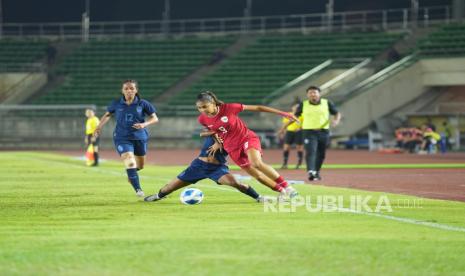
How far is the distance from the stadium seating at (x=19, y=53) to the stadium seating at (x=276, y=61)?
1101cm

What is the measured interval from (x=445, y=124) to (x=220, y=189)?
3336 centimetres

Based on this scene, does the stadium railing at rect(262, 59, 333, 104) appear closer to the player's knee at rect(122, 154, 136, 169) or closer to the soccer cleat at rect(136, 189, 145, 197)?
the player's knee at rect(122, 154, 136, 169)

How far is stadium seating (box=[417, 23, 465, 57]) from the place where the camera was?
175 feet

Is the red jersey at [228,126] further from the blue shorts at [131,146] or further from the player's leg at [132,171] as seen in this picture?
the blue shorts at [131,146]

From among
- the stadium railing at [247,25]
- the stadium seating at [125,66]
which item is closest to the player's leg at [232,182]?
the stadium railing at [247,25]

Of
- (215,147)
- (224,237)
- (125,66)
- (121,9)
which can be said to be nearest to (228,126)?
(215,147)

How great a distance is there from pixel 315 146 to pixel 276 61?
36.4 metres

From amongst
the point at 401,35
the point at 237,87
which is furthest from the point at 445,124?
the point at 237,87

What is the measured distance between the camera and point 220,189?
62.0 ft

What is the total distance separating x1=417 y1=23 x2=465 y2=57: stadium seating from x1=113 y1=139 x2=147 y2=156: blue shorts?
37830 mm

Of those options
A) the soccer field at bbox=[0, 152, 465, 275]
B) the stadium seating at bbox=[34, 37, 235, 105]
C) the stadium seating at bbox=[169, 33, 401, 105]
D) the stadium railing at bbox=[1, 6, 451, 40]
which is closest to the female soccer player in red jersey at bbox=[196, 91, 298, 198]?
the soccer field at bbox=[0, 152, 465, 275]

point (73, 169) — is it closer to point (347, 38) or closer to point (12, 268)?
point (12, 268)

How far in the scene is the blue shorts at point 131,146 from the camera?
1723cm

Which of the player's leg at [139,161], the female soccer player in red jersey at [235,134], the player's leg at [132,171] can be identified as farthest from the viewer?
the player's leg at [139,161]
